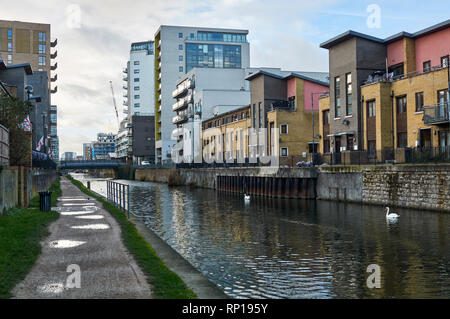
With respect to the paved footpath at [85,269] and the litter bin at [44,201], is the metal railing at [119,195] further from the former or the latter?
the paved footpath at [85,269]

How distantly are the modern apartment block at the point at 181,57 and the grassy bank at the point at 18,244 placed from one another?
116m

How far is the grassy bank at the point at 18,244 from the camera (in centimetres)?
964

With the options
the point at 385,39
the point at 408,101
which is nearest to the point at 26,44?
the point at 385,39

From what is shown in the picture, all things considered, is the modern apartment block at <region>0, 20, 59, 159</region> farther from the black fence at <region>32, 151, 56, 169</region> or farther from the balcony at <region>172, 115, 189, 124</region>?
the black fence at <region>32, 151, 56, 169</region>

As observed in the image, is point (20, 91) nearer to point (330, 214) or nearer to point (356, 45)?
point (356, 45)

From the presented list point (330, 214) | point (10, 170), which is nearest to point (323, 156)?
point (330, 214)

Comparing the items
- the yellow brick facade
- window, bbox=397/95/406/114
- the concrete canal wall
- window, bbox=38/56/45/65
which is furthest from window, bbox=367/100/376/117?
window, bbox=38/56/45/65

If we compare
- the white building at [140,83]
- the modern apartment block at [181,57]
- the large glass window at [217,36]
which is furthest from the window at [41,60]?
the white building at [140,83]

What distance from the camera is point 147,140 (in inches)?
6550

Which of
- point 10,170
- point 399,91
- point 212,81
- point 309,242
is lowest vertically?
point 309,242

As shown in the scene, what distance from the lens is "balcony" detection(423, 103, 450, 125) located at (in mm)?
36812

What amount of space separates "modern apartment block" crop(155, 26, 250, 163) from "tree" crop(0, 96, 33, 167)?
10299cm
